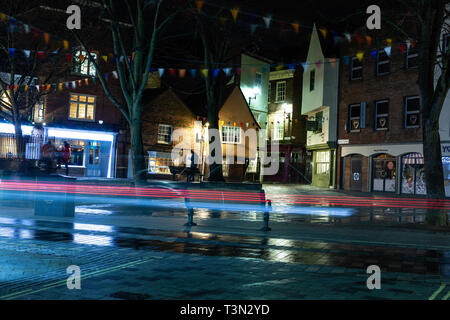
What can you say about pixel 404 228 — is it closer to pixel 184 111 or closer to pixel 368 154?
pixel 368 154

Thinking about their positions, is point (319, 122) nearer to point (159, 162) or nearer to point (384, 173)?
point (384, 173)

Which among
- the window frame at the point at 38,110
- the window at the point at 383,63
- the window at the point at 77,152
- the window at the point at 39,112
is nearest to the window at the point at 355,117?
the window at the point at 383,63

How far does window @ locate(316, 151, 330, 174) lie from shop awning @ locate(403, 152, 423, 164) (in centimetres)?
730

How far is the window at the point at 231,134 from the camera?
140ft

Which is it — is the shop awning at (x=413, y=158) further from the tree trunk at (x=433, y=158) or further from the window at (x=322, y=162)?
the tree trunk at (x=433, y=158)

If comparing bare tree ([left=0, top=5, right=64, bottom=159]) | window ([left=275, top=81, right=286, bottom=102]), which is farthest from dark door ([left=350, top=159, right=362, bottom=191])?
bare tree ([left=0, top=5, right=64, bottom=159])

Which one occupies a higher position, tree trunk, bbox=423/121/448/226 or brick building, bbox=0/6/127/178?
brick building, bbox=0/6/127/178

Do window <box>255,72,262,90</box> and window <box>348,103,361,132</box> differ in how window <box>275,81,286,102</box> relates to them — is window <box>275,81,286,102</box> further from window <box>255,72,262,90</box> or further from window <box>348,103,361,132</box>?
window <box>348,103,361,132</box>

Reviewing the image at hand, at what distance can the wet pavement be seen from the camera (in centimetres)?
592

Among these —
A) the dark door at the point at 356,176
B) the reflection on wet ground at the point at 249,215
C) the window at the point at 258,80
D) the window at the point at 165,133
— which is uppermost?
the window at the point at 258,80

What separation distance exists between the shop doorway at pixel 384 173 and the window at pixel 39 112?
24545mm

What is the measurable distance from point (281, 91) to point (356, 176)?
673 inches

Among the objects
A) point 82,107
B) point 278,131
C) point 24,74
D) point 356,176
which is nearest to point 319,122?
point 356,176
